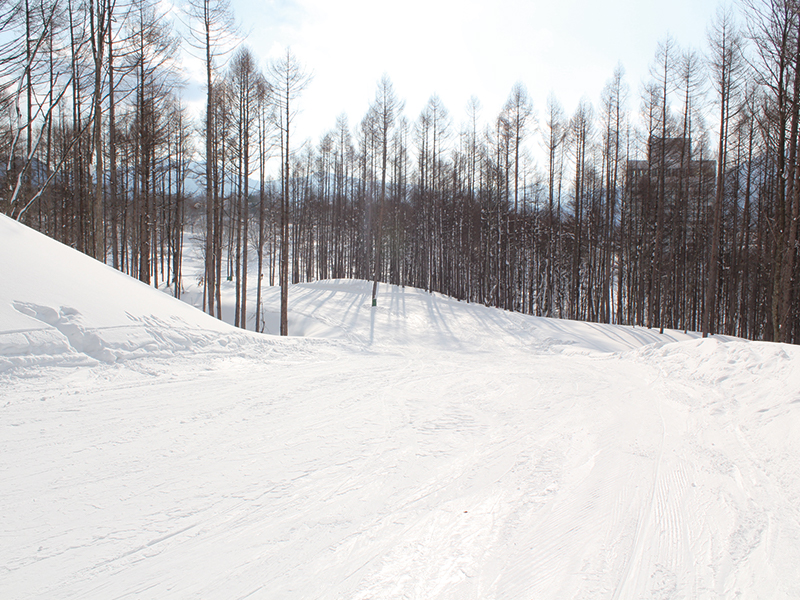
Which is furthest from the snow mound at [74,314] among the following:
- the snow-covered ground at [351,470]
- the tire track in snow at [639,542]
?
the tire track in snow at [639,542]

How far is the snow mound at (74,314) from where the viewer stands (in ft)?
15.9

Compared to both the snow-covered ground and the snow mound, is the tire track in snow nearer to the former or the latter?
the snow-covered ground

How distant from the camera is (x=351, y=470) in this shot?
3191mm

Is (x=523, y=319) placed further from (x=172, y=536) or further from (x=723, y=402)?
(x=172, y=536)

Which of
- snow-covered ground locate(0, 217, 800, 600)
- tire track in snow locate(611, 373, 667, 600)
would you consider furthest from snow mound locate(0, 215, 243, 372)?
tire track in snow locate(611, 373, 667, 600)

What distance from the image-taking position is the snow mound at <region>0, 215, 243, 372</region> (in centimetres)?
485

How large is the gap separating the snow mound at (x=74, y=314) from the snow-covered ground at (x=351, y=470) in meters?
0.03

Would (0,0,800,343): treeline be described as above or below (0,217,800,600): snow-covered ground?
above

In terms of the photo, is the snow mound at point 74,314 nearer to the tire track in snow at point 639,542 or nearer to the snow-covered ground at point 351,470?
the snow-covered ground at point 351,470

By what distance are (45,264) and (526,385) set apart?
8202mm

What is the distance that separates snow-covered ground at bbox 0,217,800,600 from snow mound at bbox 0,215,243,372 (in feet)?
0.10

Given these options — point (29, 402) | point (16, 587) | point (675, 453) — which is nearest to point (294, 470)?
point (16, 587)

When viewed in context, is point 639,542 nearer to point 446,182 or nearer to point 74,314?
point 74,314

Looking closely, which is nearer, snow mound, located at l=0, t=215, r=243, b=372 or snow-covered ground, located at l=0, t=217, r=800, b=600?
snow-covered ground, located at l=0, t=217, r=800, b=600
